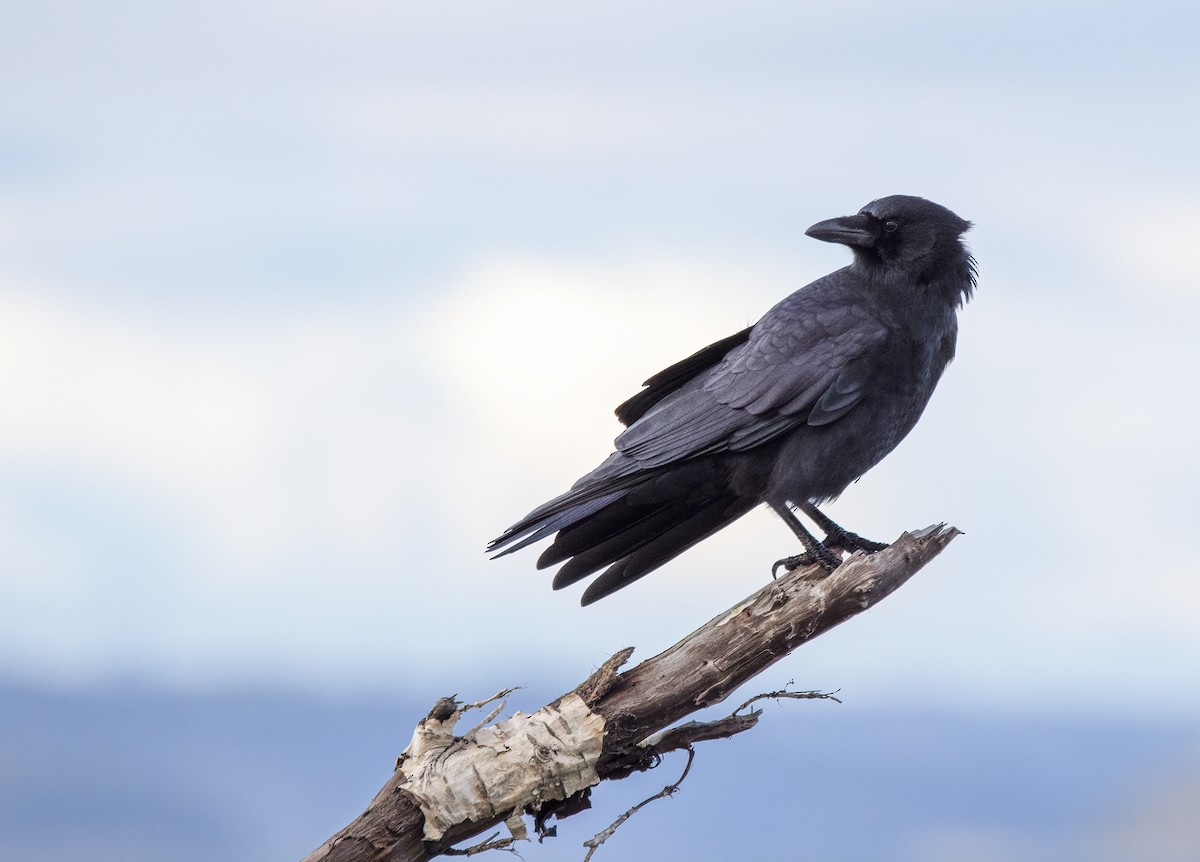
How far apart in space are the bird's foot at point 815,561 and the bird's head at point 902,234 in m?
1.44

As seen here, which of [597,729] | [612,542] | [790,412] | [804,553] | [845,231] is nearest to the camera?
[597,729]

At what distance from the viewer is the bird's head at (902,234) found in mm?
5637

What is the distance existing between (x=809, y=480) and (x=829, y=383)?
1.48 ft

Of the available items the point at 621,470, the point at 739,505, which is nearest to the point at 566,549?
the point at 621,470

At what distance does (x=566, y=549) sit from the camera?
552 centimetres

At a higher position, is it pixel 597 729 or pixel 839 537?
pixel 839 537

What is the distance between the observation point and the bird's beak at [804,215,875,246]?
5.68 metres

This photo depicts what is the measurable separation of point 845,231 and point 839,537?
151 centimetres

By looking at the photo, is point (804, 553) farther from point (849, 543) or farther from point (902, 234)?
point (902, 234)

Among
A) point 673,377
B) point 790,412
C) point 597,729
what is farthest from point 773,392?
point 597,729

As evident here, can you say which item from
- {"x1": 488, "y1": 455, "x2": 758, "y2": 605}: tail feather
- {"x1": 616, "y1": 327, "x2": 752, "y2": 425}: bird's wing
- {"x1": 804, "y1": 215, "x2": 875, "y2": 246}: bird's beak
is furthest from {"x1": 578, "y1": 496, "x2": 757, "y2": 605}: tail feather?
{"x1": 804, "y1": 215, "x2": 875, "y2": 246}: bird's beak

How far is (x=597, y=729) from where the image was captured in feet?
14.6

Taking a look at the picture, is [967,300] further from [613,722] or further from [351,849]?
[351,849]

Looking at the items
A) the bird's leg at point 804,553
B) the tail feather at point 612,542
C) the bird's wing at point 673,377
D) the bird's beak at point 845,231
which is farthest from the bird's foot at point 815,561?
the bird's beak at point 845,231
